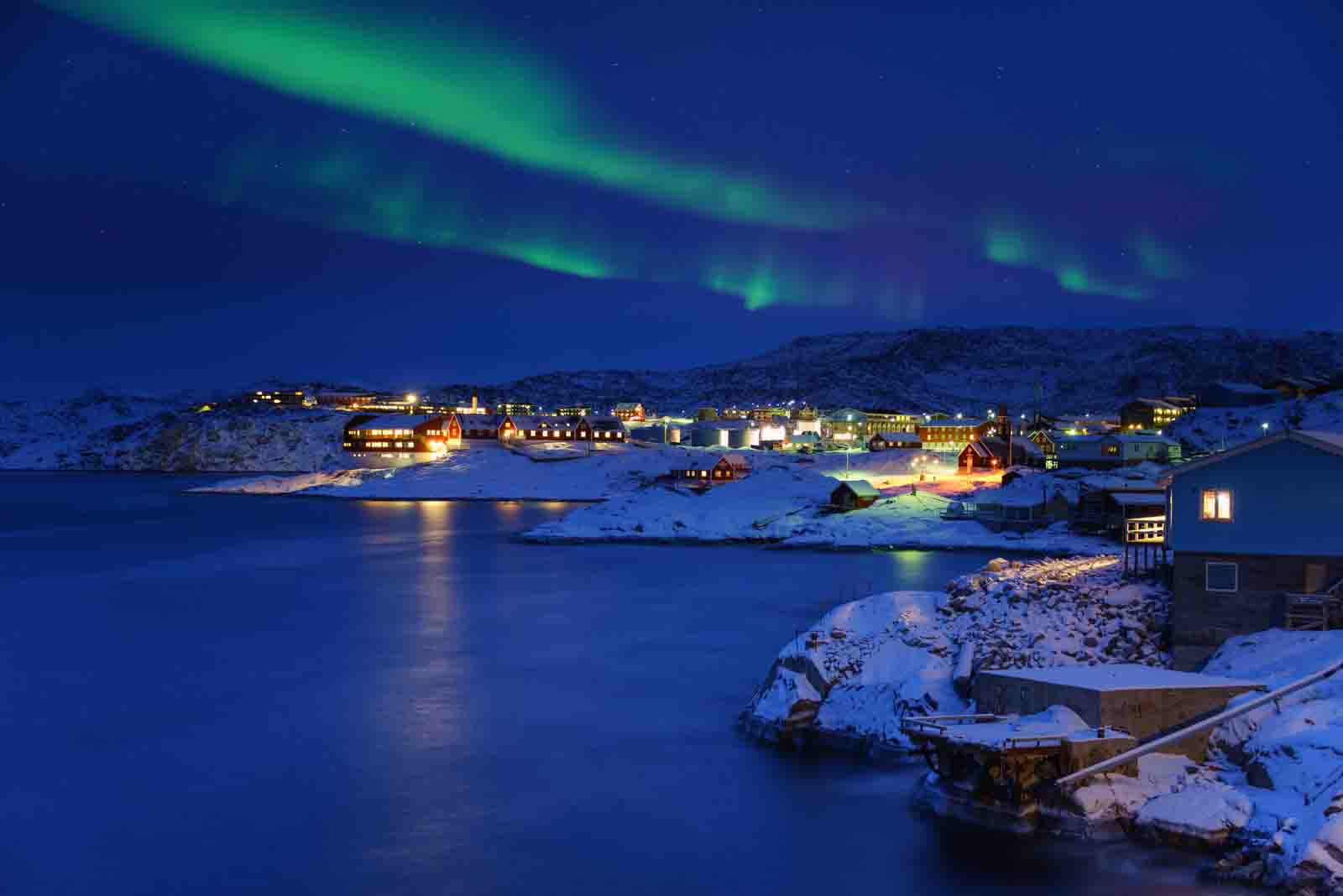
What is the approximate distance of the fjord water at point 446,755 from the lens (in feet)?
45.7

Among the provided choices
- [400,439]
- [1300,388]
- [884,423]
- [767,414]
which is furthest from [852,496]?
[767,414]

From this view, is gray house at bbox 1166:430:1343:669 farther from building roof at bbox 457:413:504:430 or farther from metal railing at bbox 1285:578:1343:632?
building roof at bbox 457:413:504:430

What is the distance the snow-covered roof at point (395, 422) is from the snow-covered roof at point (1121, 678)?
335ft

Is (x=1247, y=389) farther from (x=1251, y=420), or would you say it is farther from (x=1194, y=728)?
(x=1194, y=728)

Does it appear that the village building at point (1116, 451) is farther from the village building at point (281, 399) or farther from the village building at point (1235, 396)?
the village building at point (281, 399)

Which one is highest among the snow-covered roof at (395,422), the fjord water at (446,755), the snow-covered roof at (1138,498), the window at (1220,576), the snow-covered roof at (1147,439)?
the snow-covered roof at (395,422)

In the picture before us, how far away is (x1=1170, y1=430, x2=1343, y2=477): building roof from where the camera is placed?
18.7 m

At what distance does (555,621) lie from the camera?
111ft

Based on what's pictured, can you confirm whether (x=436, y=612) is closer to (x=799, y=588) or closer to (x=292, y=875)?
(x=799, y=588)

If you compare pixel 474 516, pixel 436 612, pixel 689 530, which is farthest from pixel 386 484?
pixel 436 612

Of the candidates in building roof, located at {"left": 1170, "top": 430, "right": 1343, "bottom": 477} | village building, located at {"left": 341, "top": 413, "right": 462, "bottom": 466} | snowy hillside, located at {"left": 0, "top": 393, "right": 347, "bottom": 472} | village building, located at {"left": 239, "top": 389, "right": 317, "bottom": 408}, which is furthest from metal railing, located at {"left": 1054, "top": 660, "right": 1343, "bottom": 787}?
village building, located at {"left": 239, "top": 389, "right": 317, "bottom": 408}

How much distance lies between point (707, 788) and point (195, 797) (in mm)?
7742

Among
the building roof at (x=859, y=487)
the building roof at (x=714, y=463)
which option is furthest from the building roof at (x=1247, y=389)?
the building roof at (x=859, y=487)

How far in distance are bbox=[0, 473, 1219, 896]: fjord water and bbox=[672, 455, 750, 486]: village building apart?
131 feet
